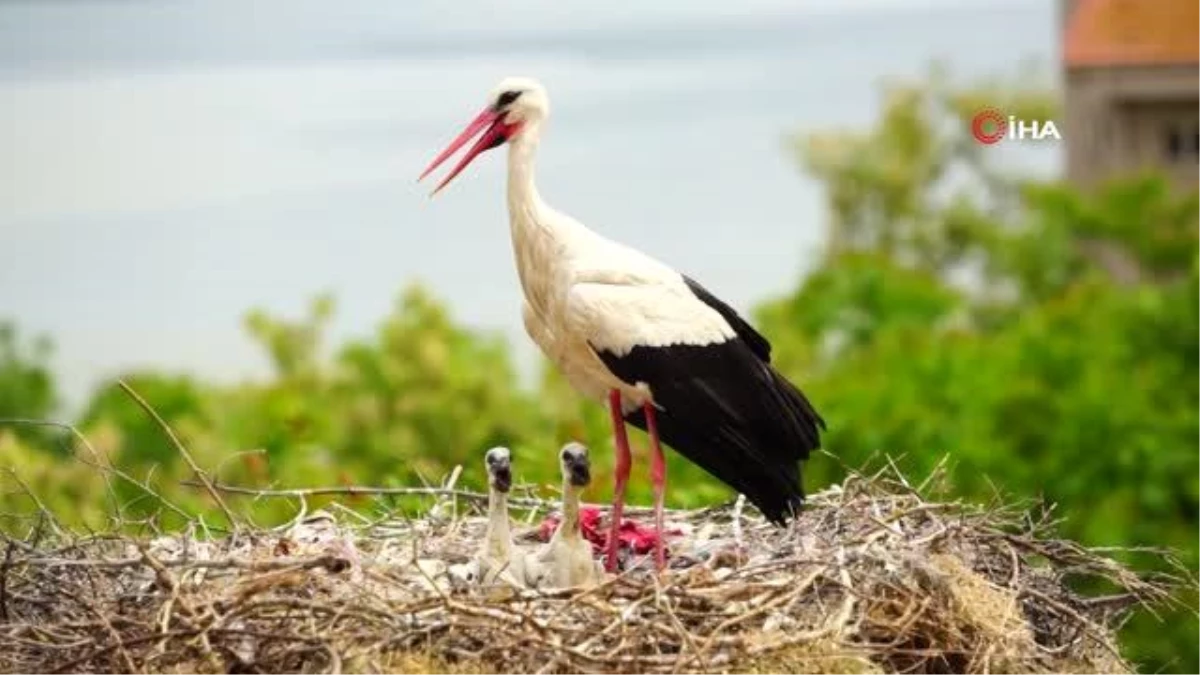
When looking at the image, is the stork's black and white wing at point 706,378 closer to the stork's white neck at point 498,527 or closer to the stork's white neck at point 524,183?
the stork's white neck at point 524,183

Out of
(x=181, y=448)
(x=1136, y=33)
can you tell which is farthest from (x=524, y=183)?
(x=1136, y=33)

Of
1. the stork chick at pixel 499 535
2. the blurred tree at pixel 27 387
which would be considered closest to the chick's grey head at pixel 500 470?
the stork chick at pixel 499 535

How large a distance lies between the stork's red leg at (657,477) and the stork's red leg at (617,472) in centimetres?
9

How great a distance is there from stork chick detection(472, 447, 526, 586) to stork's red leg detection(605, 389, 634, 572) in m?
0.51

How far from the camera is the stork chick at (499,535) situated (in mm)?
9508

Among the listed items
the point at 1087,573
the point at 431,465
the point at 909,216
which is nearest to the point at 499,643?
the point at 1087,573

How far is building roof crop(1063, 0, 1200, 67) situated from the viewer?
49656 millimetres

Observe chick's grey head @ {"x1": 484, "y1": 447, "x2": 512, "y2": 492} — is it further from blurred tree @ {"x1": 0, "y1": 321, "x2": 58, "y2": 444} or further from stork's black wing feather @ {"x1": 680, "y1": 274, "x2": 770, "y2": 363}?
blurred tree @ {"x1": 0, "y1": 321, "x2": 58, "y2": 444}

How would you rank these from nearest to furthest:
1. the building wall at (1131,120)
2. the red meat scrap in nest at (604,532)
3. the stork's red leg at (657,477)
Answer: the stork's red leg at (657,477), the red meat scrap in nest at (604,532), the building wall at (1131,120)

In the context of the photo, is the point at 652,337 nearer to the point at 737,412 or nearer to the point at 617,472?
the point at 737,412

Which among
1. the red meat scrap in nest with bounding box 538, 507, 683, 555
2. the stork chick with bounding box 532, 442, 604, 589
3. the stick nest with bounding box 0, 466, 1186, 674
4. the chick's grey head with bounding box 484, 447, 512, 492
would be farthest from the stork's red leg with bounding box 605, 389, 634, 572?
the chick's grey head with bounding box 484, 447, 512, 492

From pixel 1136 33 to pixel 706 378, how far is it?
43624mm

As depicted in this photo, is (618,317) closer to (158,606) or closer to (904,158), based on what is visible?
(158,606)

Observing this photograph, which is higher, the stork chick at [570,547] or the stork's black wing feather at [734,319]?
the stork's black wing feather at [734,319]
